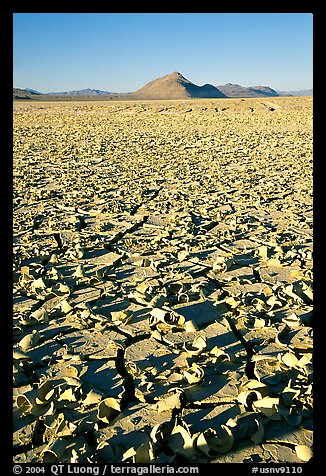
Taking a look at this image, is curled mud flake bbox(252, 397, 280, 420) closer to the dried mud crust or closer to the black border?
the dried mud crust

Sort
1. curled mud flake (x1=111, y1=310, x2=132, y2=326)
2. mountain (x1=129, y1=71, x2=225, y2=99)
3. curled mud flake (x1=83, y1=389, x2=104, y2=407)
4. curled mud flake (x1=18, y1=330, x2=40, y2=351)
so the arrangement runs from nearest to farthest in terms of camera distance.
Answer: curled mud flake (x1=83, y1=389, x2=104, y2=407) < curled mud flake (x1=18, y1=330, x2=40, y2=351) < curled mud flake (x1=111, y1=310, x2=132, y2=326) < mountain (x1=129, y1=71, x2=225, y2=99)

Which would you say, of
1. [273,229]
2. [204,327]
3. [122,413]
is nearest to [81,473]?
[122,413]

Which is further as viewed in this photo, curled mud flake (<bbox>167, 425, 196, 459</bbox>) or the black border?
curled mud flake (<bbox>167, 425, 196, 459</bbox>)

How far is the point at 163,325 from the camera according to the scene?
2.62 metres

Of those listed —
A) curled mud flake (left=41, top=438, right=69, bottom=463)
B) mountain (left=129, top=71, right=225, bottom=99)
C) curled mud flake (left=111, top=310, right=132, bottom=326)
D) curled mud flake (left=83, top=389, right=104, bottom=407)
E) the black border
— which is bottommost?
curled mud flake (left=41, top=438, right=69, bottom=463)

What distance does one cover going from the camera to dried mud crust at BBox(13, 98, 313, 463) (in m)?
1.76

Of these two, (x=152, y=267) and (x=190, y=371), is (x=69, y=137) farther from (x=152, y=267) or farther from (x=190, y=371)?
(x=190, y=371)

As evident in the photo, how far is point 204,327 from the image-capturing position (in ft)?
8.54

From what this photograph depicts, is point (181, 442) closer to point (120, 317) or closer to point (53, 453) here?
point (53, 453)

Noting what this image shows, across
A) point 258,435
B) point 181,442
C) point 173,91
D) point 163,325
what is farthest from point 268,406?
point 173,91

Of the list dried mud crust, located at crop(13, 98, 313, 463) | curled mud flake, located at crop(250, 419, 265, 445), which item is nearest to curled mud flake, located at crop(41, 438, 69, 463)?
dried mud crust, located at crop(13, 98, 313, 463)

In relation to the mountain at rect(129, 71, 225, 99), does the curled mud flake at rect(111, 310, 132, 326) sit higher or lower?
lower

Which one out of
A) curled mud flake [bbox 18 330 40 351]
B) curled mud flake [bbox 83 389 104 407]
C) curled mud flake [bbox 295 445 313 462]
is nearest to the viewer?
curled mud flake [bbox 295 445 313 462]
